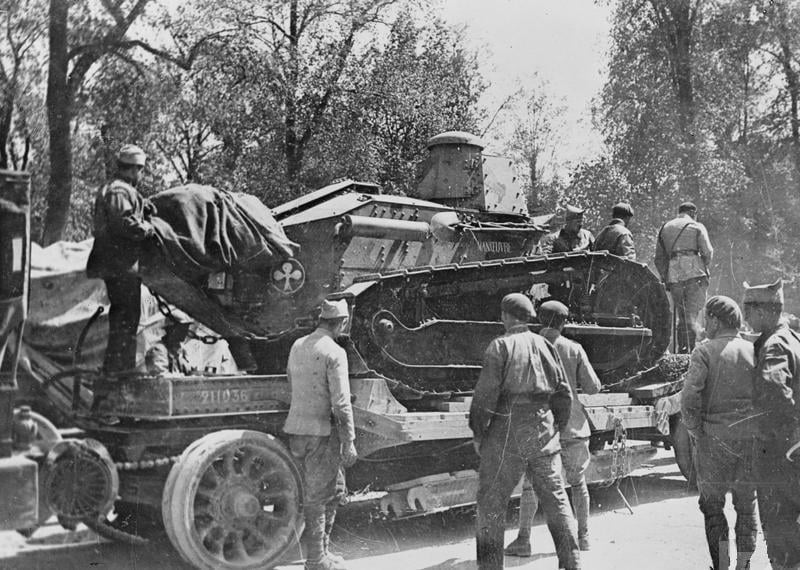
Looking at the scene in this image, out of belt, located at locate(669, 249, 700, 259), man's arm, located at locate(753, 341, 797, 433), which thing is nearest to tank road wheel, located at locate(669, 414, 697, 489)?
belt, located at locate(669, 249, 700, 259)

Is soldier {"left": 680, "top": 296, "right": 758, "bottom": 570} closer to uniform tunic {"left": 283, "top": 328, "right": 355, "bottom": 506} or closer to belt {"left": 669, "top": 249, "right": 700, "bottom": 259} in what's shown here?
uniform tunic {"left": 283, "top": 328, "right": 355, "bottom": 506}

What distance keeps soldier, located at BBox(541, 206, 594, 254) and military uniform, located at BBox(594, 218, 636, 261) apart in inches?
8.2

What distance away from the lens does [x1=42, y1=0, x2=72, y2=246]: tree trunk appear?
14734mm

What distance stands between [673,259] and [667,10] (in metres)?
20.6

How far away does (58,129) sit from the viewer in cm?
1569

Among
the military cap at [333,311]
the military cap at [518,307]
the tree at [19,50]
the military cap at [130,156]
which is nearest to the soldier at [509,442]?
the military cap at [518,307]

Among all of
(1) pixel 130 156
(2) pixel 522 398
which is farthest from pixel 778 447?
(1) pixel 130 156

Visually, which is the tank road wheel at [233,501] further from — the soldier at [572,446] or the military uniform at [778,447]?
the military uniform at [778,447]

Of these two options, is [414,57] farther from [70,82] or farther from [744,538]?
[744,538]

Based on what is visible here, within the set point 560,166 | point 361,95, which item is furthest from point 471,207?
point 560,166

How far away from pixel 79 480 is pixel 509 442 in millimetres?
2823

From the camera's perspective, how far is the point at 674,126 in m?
28.3

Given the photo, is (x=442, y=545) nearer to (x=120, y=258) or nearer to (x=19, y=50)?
(x=120, y=258)

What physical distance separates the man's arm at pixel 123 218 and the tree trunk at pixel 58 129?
7.76 metres
